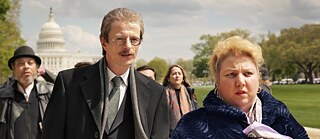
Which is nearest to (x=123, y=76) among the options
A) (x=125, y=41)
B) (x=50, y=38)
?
(x=125, y=41)

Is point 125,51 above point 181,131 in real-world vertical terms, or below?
above

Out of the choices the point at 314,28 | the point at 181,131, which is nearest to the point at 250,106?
the point at 181,131

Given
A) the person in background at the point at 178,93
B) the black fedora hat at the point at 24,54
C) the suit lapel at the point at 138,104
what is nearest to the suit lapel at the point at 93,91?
the suit lapel at the point at 138,104

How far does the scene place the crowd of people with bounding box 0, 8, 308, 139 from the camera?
281cm

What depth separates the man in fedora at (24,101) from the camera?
5594 mm

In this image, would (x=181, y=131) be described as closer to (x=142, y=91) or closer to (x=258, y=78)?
(x=258, y=78)

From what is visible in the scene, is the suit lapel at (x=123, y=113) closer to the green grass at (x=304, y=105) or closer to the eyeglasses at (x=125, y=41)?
the eyeglasses at (x=125, y=41)

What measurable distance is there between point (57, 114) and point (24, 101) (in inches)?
98.8

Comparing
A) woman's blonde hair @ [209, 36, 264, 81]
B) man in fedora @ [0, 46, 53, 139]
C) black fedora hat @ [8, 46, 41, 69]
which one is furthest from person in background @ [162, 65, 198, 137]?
woman's blonde hair @ [209, 36, 264, 81]

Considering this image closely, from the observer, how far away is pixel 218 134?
9.05 ft

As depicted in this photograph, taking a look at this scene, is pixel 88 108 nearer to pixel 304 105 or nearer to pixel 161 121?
pixel 161 121

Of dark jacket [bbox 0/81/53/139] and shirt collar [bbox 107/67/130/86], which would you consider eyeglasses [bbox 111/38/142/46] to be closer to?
shirt collar [bbox 107/67/130/86]

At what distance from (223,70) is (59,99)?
1.23m

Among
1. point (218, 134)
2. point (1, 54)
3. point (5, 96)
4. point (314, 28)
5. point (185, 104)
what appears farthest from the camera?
point (314, 28)
